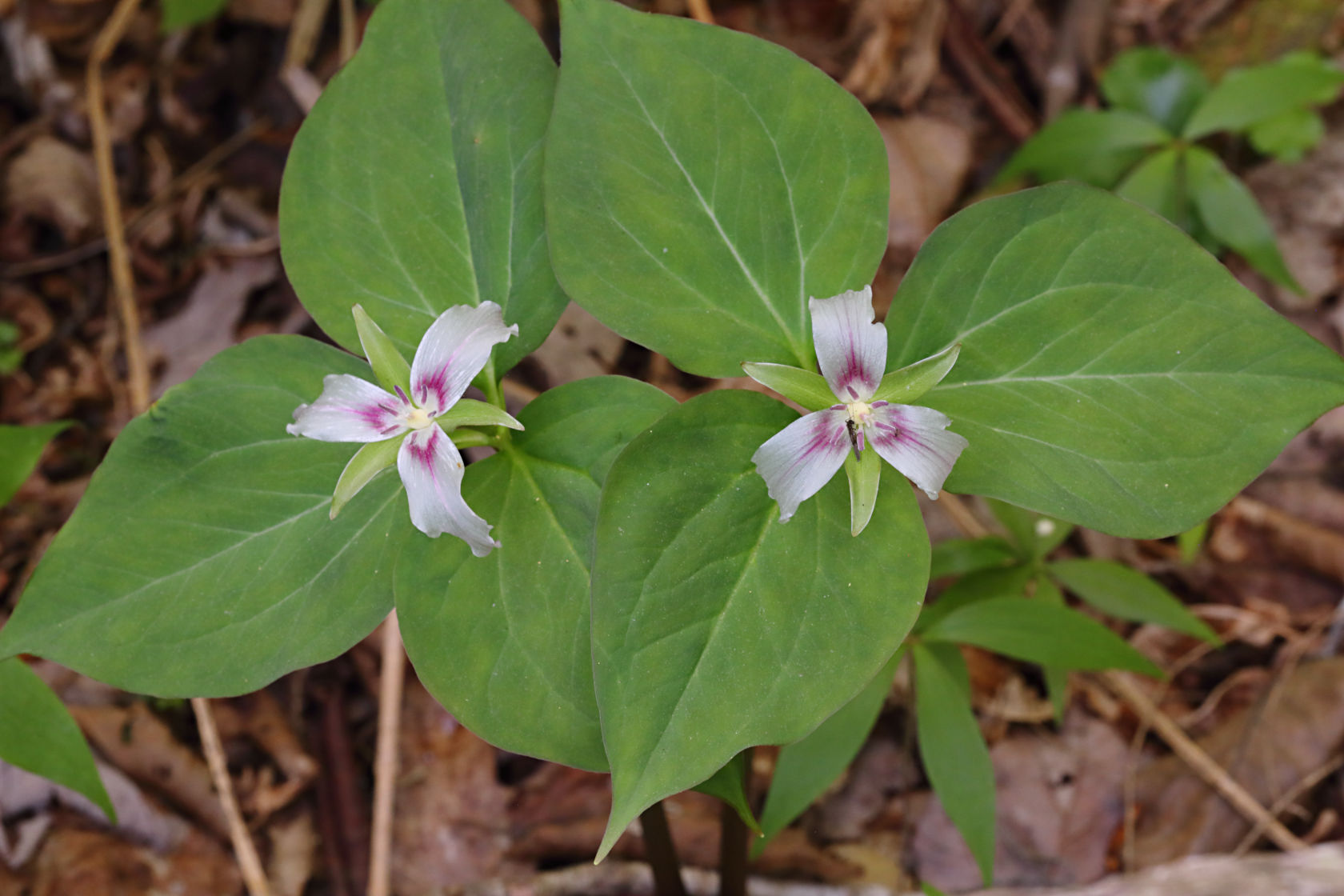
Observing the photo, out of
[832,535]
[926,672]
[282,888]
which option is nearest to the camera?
[832,535]

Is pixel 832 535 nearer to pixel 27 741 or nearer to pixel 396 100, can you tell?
pixel 396 100

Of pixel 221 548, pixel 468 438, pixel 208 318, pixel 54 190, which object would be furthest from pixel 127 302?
pixel 468 438

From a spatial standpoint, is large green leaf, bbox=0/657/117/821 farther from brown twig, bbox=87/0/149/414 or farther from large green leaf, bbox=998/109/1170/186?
large green leaf, bbox=998/109/1170/186

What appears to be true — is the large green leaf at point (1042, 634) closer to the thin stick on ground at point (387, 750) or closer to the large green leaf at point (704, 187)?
the large green leaf at point (704, 187)

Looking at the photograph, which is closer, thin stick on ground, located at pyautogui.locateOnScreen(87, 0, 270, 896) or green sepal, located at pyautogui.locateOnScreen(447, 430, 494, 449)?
green sepal, located at pyautogui.locateOnScreen(447, 430, 494, 449)

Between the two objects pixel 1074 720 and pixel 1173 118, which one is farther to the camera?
pixel 1173 118

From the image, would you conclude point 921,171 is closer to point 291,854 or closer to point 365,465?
point 365,465

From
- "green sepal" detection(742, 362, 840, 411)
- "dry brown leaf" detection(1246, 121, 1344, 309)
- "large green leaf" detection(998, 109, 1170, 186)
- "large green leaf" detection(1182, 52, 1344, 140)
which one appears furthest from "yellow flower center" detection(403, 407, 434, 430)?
"dry brown leaf" detection(1246, 121, 1344, 309)

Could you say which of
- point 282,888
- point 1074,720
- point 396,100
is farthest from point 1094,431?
point 282,888
